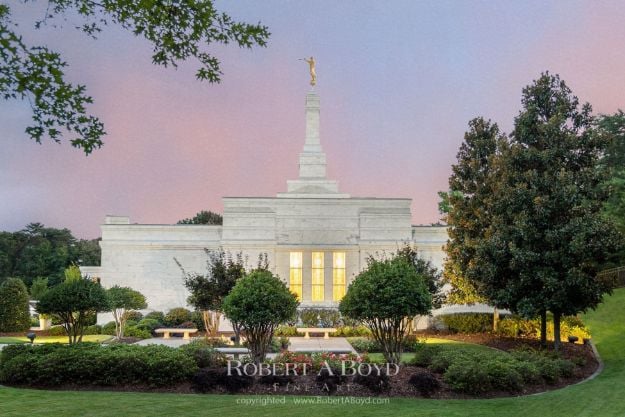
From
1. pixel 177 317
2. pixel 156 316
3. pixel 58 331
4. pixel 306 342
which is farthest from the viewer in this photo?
pixel 156 316

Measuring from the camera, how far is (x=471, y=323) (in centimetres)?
2662

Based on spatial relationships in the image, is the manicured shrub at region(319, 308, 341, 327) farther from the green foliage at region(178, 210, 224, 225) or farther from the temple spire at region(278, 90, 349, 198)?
the green foliage at region(178, 210, 224, 225)

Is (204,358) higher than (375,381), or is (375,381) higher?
(204,358)

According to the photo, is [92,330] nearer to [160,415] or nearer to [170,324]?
[170,324]

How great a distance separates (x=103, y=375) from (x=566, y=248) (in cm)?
1356

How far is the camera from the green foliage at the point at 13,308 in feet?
96.2

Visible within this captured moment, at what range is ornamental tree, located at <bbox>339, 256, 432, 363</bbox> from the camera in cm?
1402

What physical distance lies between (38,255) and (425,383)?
159ft

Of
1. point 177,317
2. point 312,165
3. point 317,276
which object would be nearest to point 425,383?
point 317,276

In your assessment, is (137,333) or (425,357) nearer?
(425,357)

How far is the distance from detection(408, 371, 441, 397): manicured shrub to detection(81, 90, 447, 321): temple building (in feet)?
58.8

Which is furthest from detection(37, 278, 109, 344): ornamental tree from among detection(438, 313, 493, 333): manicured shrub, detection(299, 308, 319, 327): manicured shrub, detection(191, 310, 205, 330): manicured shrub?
detection(438, 313, 493, 333): manicured shrub

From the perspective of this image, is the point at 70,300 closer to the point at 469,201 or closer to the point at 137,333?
the point at 137,333

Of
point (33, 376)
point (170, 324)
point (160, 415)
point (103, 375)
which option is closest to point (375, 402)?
point (160, 415)
